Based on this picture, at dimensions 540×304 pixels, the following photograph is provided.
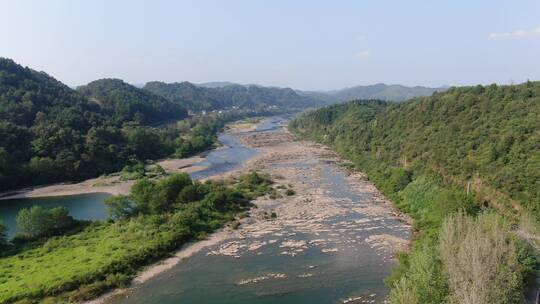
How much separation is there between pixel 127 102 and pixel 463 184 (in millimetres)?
119504

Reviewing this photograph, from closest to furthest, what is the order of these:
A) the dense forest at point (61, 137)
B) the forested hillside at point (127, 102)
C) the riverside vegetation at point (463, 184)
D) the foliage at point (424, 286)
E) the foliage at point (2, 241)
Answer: the foliage at point (424, 286), the riverside vegetation at point (463, 184), the foliage at point (2, 241), the dense forest at point (61, 137), the forested hillside at point (127, 102)

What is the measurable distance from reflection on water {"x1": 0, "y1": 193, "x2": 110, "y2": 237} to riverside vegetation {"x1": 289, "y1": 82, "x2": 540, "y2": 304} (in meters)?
38.6

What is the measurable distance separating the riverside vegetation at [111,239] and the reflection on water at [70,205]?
8524mm

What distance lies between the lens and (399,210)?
48.6 m

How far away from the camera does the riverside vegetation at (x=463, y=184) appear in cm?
2095

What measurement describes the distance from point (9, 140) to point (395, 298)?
73600 millimetres

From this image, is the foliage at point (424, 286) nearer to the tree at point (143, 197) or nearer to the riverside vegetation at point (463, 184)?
the riverside vegetation at point (463, 184)

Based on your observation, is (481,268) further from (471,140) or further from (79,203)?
(79,203)

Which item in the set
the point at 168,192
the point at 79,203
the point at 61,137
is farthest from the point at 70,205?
the point at 61,137

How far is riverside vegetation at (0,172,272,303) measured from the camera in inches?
1142

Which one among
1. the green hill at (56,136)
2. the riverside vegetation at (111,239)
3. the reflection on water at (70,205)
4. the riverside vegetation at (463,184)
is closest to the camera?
the riverside vegetation at (463,184)

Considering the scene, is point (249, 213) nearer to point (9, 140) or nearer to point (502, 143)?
point (502, 143)

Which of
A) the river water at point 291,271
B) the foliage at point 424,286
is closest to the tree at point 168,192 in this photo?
the river water at point 291,271

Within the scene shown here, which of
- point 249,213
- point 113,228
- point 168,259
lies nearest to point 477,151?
point 249,213
